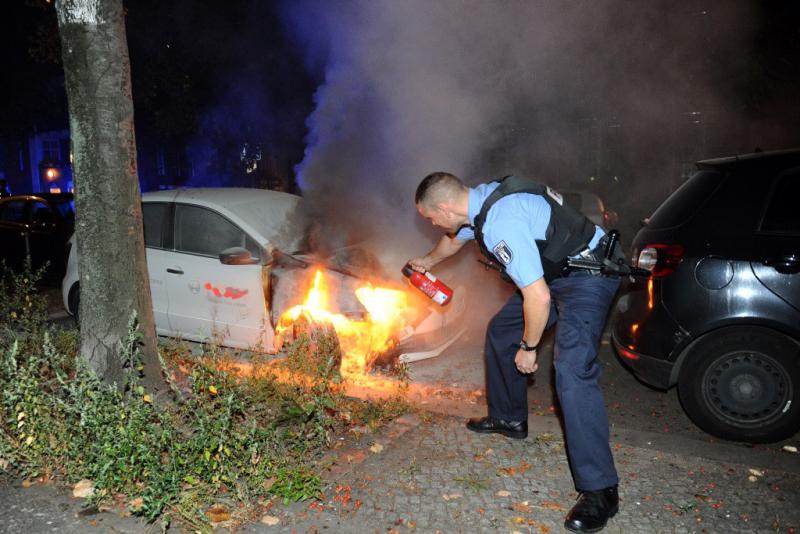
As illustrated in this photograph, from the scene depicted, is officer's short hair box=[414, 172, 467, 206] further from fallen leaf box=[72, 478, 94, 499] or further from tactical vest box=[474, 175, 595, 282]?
fallen leaf box=[72, 478, 94, 499]

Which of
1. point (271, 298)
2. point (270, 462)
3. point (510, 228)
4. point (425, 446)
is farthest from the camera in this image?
point (271, 298)

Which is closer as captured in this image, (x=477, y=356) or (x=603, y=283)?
(x=603, y=283)

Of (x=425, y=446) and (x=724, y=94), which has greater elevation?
(x=724, y=94)

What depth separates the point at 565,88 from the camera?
1188 cm

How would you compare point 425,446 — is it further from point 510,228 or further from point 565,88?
point 565,88

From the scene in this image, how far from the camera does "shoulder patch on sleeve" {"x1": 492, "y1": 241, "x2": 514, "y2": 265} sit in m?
3.11

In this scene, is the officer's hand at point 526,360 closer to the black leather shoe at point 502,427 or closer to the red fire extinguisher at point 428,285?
the black leather shoe at point 502,427

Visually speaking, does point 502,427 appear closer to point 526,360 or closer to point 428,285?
point 526,360

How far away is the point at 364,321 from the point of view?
495 cm

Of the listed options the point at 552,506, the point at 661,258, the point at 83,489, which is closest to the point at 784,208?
the point at 661,258

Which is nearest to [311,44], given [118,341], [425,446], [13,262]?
[13,262]

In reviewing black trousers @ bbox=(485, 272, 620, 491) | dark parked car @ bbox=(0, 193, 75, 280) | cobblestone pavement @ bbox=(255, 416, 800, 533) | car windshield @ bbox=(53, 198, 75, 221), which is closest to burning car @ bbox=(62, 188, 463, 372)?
cobblestone pavement @ bbox=(255, 416, 800, 533)

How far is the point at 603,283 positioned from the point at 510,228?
0.71m

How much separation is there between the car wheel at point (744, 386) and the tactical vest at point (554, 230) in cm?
139
